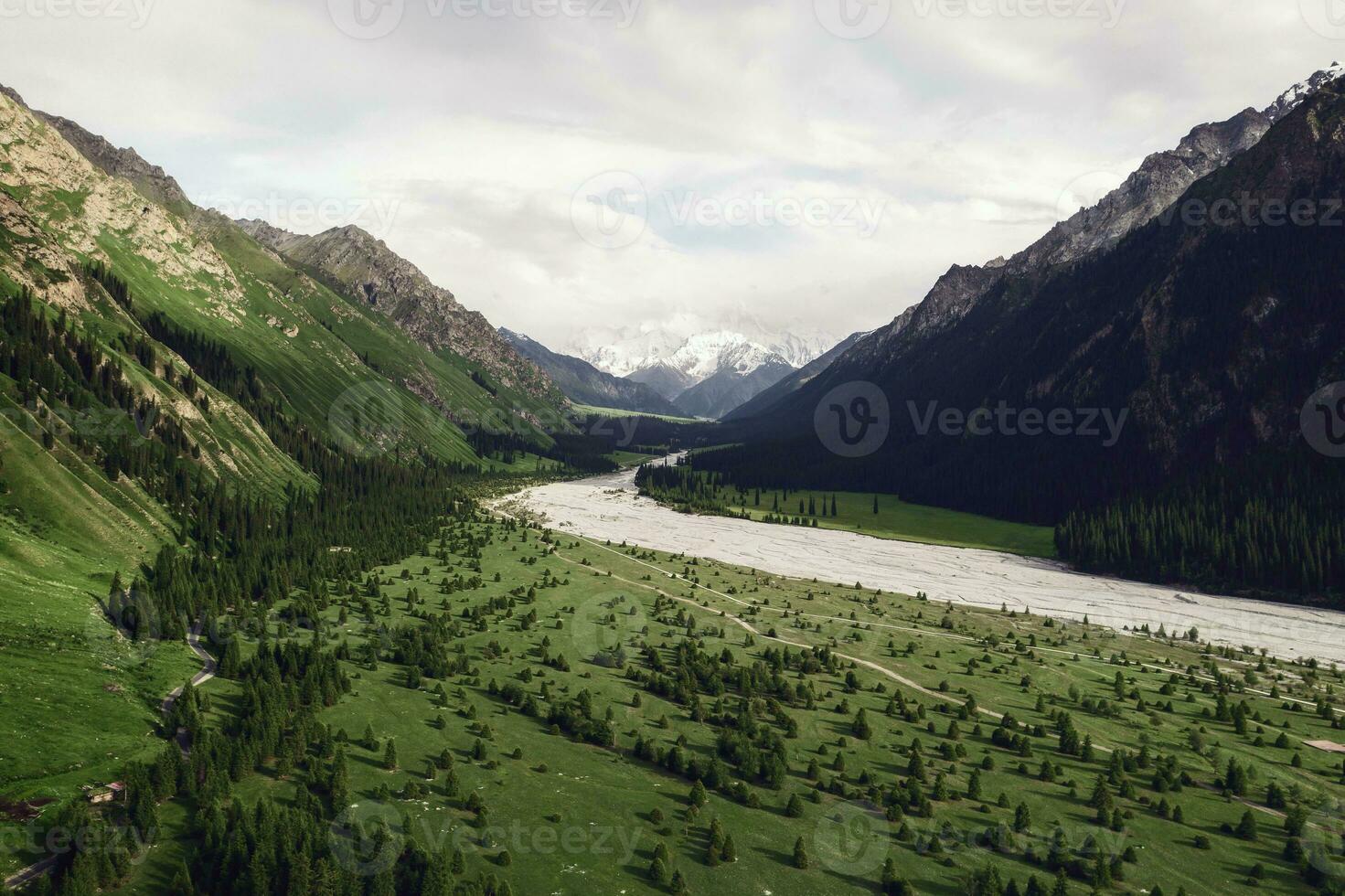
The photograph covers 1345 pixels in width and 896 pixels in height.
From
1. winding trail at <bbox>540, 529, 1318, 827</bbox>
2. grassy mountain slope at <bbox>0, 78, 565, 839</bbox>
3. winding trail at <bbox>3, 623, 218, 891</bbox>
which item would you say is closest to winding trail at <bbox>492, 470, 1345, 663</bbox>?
winding trail at <bbox>540, 529, 1318, 827</bbox>

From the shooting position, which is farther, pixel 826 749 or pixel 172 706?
pixel 826 749

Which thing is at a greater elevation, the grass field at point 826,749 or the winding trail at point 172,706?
the grass field at point 826,749

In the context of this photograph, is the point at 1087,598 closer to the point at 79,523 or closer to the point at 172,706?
the point at 172,706

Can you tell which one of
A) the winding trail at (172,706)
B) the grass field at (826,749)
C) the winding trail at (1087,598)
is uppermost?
the winding trail at (1087,598)

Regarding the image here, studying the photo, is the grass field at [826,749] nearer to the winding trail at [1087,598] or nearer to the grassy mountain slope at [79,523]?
the grassy mountain slope at [79,523]

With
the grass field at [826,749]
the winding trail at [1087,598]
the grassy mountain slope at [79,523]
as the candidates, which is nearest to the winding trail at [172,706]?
the grassy mountain slope at [79,523]

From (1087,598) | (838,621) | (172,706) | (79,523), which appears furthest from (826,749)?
(1087,598)

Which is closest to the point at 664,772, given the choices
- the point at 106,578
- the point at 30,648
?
the point at 30,648

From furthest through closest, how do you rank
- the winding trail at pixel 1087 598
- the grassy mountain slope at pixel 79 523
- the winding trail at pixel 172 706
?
1. the winding trail at pixel 1087 598
2. the grassy mountain slope at pixel 79 523
3. the winding trail at pixel 172 706

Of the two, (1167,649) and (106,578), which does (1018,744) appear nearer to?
(1167,649)
